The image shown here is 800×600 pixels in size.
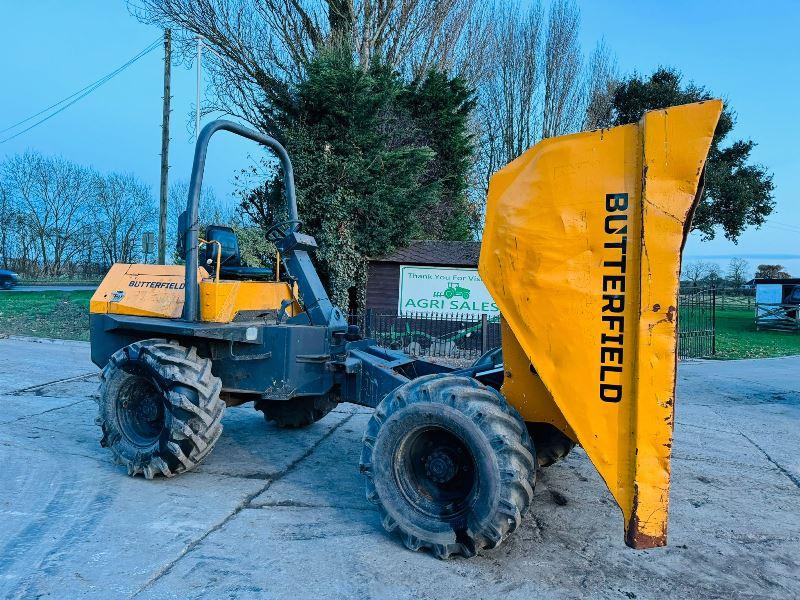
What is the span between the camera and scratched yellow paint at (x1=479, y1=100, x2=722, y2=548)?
9.36ft

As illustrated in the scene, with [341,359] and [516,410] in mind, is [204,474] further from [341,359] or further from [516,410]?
[516,410]

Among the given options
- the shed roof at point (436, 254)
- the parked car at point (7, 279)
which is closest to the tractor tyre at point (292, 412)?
the shed roof at point (436, 254)

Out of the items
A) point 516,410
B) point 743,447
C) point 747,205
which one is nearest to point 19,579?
point 516,410

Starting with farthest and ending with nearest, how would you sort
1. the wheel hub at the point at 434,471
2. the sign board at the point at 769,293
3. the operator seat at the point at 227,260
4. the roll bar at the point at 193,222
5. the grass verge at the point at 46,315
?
the sign board at the point at 769,293 < the grass verge at the point at 46,315 < the operator seat at the point at 227,260 < the roll bar at the point at 193,222 < the wheel hub at the point at 434,471

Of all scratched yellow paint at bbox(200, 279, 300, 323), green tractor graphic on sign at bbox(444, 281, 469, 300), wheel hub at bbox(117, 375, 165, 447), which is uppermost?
green tractor graphic on sign at bbox(444, 281, 469, 300)

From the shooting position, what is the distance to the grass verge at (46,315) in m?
15.1

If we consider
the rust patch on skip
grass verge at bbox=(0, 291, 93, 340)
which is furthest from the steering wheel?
grass verge at bbox=(0, 291, 93, 340)

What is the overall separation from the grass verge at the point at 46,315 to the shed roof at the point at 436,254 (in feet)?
28.6

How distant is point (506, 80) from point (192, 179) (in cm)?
2553

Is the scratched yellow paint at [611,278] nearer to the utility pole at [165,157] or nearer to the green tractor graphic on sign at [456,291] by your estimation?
the green tractor graphic on sign at [456,291]

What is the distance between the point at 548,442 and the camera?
429cm

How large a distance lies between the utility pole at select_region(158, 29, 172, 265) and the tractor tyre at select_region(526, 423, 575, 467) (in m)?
15.3

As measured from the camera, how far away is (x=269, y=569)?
320 cm

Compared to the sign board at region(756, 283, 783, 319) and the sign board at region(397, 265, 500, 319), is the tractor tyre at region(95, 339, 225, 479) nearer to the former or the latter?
the sign board at region(397, 265, 500, 319)
